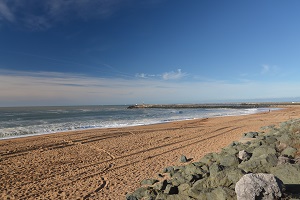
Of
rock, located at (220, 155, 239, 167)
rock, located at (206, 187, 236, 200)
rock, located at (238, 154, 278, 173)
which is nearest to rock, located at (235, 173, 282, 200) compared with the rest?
rock, located at (206, 187, 236, 200)

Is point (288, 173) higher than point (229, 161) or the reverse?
higher

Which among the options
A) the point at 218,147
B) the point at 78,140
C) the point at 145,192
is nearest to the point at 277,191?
the point at 145,192

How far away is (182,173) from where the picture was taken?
839cm

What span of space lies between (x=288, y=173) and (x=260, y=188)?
1.85m

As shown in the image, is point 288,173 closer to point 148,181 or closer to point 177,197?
point 177,197

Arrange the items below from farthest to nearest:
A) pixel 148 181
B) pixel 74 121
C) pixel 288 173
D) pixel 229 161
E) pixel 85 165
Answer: pixel 74 121 < pixel 85 165 < pixel 148 181 < pixel 229 161 < pixel 288 173

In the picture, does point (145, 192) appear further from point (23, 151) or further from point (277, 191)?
point (23, 151)

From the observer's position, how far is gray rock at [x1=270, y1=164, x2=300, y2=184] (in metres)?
5.32

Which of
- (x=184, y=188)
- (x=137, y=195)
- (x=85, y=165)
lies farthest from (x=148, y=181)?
(x=85, y=165)

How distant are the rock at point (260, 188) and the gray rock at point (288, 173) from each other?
1.22 metres

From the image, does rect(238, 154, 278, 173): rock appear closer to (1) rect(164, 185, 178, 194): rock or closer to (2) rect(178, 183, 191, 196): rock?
(2) rect(178, 183, 191, 196): rock

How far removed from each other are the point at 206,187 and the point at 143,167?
475 cm

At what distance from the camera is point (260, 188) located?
4254mm

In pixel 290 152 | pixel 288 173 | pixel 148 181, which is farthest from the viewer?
pixel 148 181
